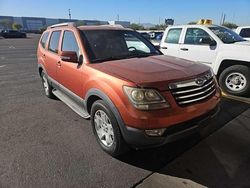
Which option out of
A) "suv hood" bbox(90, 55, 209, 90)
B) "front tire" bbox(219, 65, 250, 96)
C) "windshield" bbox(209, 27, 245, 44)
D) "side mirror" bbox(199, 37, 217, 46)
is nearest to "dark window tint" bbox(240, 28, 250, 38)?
"windshield" bbox(209, 27, 245, 44)

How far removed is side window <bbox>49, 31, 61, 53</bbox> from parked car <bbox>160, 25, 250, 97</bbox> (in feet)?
12.1

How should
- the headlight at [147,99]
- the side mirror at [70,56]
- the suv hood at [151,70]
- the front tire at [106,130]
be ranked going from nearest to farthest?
the headlight at [147,99], the suv hood at [151,70], the front tire at [106,130], the side mirror at [70,56]

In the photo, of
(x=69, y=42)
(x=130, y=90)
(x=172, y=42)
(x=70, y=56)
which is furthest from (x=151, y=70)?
(x=172, y=42)

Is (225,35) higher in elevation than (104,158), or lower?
higher

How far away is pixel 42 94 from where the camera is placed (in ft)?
20.2

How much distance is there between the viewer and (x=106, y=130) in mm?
3168

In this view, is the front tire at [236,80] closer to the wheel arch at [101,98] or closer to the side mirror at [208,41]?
the side mirror at [208,41]

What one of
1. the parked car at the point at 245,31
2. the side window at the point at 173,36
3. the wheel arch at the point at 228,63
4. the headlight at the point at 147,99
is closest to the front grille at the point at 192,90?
the headlight at the point at 147,99

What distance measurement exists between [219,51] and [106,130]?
414 centimetres

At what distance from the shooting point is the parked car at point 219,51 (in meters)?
5.52

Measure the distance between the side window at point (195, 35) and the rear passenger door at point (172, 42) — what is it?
11.6 inches

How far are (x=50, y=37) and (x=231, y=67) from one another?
446cm

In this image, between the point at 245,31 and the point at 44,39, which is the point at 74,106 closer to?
the point at 44,39

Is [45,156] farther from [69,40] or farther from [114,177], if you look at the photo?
[69,40]
